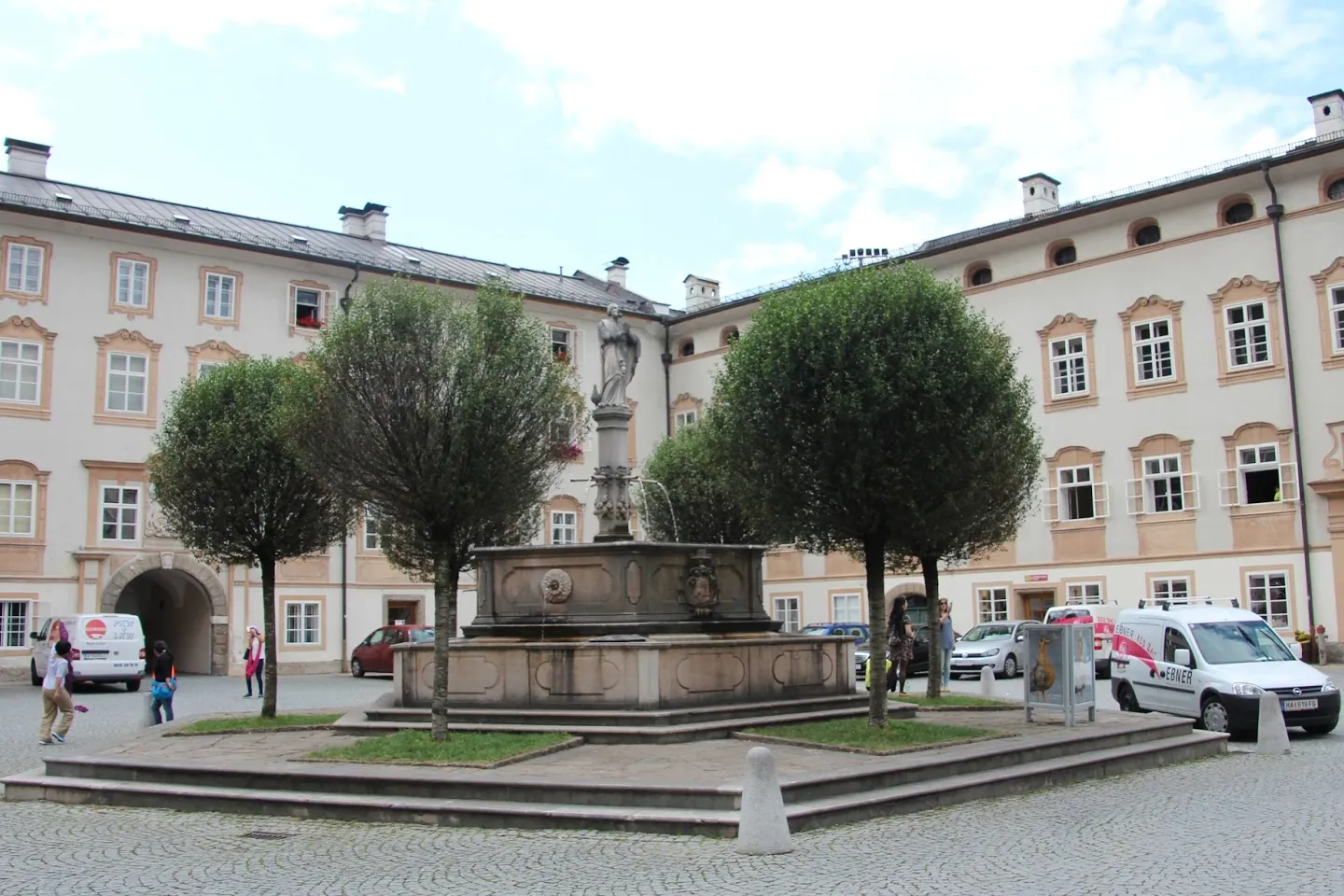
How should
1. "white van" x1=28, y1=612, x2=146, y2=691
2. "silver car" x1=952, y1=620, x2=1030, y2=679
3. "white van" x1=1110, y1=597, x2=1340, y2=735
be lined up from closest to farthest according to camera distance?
1. "white van" x1=1110, y1=597, x2=1340, y2=735
2. "white van" x1=28, y1=612, x2=146, y2=691
3. "silver car" x1=952, y1=620, x2=1030, y2=679

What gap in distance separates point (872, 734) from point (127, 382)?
92.5 ft

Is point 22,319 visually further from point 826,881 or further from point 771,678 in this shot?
point 826,881

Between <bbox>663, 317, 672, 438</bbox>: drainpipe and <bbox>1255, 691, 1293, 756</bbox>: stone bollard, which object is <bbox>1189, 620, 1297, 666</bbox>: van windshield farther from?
<bbox>663, 317, 672, 438</bbox>: drainpipe

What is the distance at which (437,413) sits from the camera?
1536 cm

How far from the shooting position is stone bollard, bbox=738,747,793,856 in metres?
9.91

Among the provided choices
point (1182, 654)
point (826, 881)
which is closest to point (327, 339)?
point (826, 881)

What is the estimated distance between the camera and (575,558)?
1736 centimetres

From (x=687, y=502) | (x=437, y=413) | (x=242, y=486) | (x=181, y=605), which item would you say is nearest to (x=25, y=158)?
(x=181, y=605)

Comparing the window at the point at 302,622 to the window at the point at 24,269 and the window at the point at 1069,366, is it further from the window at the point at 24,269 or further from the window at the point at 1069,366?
the window at the point at 1069,366

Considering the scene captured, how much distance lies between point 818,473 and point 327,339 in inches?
238

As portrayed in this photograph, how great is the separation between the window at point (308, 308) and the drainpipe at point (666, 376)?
12752mm

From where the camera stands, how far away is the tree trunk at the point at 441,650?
14.7 m

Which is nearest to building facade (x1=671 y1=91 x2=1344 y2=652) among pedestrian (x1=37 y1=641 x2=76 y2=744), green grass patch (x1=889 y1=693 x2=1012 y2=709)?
green grass patch (x1=889 y1=693 x2=1012 y2=709)

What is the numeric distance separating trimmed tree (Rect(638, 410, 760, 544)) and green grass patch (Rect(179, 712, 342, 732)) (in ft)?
36.4
